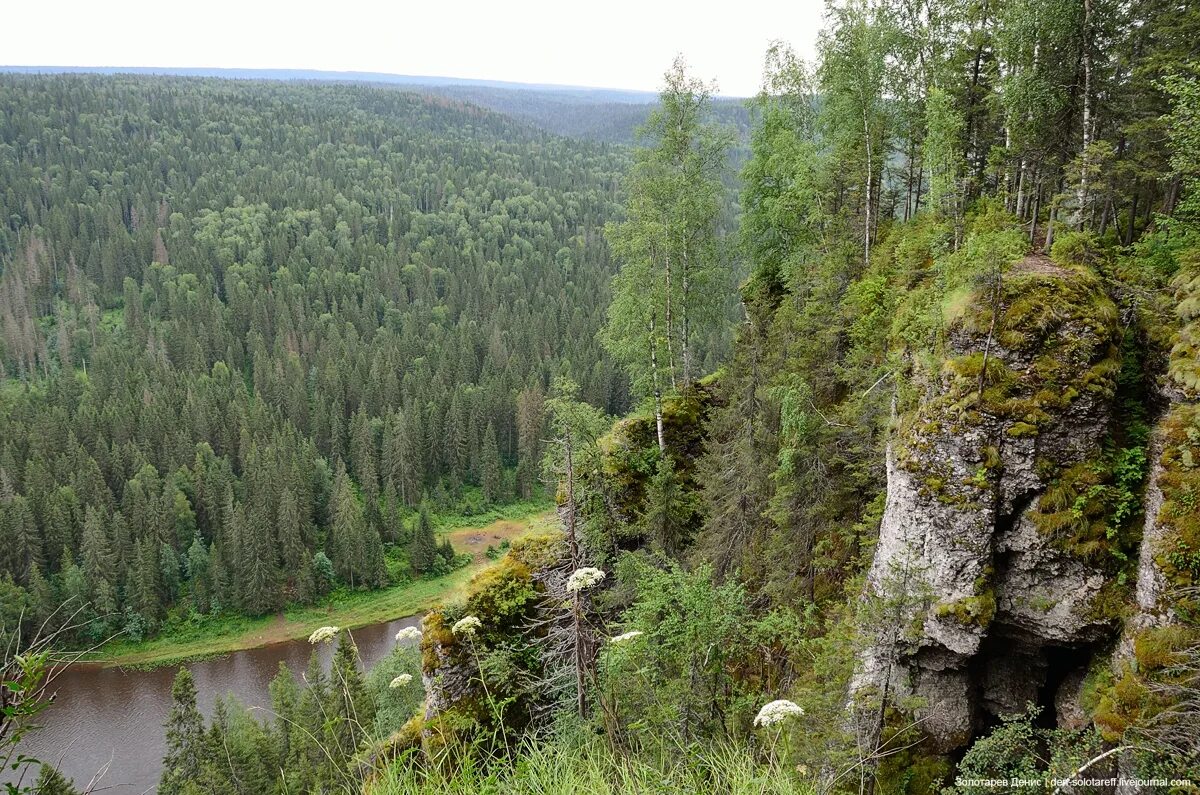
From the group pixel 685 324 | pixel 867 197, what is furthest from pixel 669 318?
pixel 867 197

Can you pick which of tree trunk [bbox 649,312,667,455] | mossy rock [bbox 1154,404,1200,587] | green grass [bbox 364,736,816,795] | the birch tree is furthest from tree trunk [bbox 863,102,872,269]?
green grass [bbox 364,736,816,795]

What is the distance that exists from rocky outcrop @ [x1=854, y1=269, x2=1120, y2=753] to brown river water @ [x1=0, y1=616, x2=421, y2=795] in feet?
101

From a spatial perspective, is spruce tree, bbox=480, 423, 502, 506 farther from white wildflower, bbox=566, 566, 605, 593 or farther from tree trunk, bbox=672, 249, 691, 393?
white wildflower, bbox=566, 566, 605, 593

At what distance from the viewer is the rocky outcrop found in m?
11.2

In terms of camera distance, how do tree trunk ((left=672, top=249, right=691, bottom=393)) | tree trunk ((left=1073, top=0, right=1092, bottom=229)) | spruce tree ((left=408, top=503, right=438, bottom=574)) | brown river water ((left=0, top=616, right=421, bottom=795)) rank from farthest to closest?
spruce tree ((left=408, top=503, right=438, bottom=574)) < brown river water ((left=0, top=616, right=421, bottom=795)) < tree trunk ((left=672, top=249, right=691, bottom=393)) < tree trunk ((left=1073, top=0, right=1092, bottom=229))

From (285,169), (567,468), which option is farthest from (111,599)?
(285,169)

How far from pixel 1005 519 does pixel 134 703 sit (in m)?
52.9

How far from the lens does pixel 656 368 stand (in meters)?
20.4

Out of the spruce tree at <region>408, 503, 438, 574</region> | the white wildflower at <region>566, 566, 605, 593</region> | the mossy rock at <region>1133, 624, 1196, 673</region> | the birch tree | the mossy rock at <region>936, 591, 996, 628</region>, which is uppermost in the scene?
the birch tree

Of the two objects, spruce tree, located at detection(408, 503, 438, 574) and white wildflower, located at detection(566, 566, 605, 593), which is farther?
spruce tree, located at detection(408, 503, 438, 574)

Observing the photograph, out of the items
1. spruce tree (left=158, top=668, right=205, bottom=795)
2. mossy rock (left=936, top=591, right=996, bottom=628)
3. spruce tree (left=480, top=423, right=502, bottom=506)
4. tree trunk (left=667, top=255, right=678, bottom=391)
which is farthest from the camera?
spruce tree (left=480, top=423, right=502, bottom=506)

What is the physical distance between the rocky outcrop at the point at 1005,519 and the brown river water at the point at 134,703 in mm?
30894

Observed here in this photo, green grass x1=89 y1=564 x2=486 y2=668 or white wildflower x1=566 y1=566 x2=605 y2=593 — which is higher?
white wildflower x1=566 y1=566 x2=605 y2=593

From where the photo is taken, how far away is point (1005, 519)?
11641 mm
